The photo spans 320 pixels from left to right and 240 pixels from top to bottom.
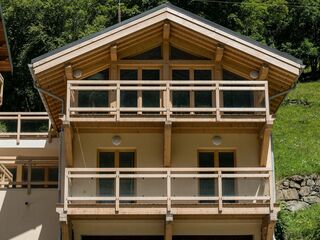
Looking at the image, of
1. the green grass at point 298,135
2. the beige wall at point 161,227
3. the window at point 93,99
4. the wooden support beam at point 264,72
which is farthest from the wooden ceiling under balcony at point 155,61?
the green grass at point 298,135

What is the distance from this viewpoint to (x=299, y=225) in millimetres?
33344

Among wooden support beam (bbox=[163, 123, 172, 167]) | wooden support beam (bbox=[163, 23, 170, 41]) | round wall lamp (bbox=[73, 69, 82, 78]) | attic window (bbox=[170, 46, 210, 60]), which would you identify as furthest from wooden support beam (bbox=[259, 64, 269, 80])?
round wall lamp (bbox=[73, 69, 82, 78])

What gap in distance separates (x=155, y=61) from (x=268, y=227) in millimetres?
6432

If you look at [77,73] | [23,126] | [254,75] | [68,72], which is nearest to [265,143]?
[254,75]

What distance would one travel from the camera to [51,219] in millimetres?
25609

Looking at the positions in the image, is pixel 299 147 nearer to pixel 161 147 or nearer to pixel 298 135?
pixel 298 135

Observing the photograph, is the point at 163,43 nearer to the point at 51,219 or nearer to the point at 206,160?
the point at 206,160

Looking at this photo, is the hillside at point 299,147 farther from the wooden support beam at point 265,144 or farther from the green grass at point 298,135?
the wooden support beam at point 265,144

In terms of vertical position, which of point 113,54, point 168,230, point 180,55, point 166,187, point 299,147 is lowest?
point 168,230

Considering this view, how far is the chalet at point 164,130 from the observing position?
22547mm

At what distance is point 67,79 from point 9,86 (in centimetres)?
3130

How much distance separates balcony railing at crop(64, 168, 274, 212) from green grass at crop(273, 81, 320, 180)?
16.1 metres

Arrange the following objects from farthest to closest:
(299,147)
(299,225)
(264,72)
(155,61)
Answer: (299,147) < (299,225) < (155,61) < (264,72)

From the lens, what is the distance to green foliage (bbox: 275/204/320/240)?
31.1 m
